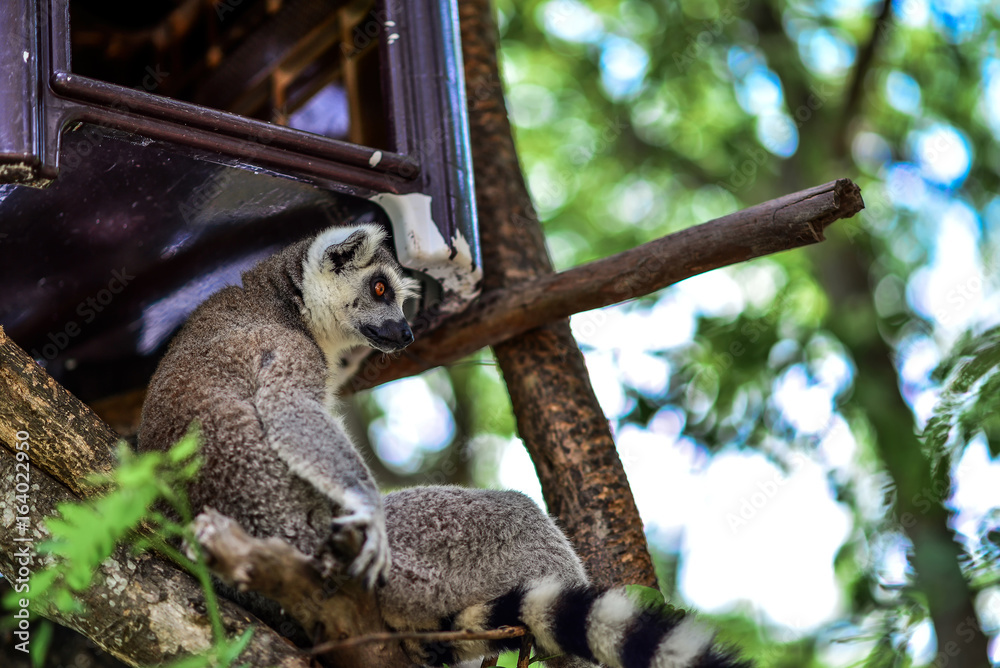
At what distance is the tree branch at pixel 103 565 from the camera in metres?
3.12

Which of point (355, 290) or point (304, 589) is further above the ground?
point (355, 290)

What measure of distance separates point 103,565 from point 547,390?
2.75m

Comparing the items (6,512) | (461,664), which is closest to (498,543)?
(461,664)

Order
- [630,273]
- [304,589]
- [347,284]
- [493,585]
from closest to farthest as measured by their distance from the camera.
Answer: [304,589], [493,585], [347,284], [630,273]

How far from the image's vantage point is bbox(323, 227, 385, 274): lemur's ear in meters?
4.46

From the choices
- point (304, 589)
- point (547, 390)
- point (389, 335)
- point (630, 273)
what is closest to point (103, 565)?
point (304, 589)

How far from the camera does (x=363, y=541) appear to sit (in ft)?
10.0

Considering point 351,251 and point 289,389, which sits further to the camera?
point 351,251

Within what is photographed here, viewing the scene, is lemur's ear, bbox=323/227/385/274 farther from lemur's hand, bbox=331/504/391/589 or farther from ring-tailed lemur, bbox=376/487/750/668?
lemur's hand, bbox=331/504/391/589

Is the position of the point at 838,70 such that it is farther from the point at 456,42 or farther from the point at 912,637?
the point at 912,637

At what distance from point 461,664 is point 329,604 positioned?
1.01 meters

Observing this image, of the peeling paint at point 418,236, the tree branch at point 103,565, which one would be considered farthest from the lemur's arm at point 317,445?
the peeling paint at point 418,236

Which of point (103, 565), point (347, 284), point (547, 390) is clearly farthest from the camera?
point (547, 390)

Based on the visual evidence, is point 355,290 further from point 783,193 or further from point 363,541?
point 783,193
